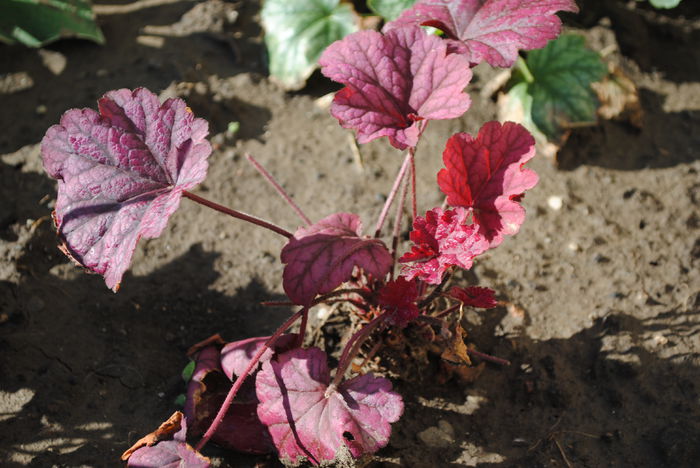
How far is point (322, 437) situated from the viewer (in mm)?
1677

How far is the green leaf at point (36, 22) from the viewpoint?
291cm

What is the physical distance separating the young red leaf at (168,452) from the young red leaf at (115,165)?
1.48ft

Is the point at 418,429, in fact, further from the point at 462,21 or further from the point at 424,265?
the point at 462,21

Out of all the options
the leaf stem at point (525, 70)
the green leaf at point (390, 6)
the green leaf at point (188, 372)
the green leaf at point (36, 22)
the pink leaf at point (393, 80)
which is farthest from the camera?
the green leaf at point (36, 22)

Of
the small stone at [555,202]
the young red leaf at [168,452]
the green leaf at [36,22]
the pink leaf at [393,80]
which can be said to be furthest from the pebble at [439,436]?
the green leaf at [36,22]

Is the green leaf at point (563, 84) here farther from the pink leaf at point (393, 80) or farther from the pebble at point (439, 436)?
the pebble at point (439, 436)

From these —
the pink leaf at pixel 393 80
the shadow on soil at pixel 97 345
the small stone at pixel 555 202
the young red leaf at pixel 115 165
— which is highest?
the pink leaf at pixel 393 80

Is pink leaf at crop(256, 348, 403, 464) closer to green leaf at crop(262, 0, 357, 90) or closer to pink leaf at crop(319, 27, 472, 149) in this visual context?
pink leaf at crop(319, 27, 472, 149)

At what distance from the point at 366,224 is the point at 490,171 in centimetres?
79

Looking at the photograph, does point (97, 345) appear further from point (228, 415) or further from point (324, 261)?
point (324, 261)

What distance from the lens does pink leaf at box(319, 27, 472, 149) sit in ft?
5.70

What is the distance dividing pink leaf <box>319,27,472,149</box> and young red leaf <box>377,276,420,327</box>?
40 cm

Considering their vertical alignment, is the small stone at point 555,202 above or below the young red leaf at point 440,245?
below

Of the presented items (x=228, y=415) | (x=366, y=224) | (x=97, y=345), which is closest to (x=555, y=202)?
(x=366, y=224)
